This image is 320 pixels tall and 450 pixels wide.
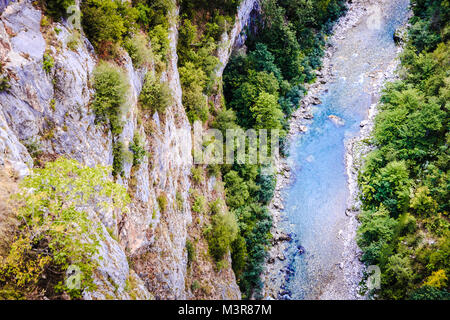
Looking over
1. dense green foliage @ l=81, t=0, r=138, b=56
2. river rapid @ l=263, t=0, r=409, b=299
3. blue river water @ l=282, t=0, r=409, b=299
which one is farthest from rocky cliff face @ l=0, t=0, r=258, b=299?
blue river water @ l=282, t=0, r=409, b=299

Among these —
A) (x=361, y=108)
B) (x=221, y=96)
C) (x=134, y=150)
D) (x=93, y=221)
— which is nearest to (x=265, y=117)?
(x=221, y=96)

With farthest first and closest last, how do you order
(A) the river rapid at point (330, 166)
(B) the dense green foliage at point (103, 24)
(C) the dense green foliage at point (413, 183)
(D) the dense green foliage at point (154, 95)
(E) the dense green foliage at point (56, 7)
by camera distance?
(A) the river rapid at point (330, 166) < (C) the dense green foliage at point (413, 183) < (D) the dense green foliage at point (154, 95) < (B) the dense green foliage at point (103, 24) < (E) the dense green foliage at point (56, 7)

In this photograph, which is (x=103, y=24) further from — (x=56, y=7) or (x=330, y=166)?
(x=330, y=166)

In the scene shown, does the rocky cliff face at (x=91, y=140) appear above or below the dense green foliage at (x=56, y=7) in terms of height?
below

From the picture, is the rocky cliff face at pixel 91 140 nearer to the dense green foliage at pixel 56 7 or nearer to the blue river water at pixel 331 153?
the dense green foliage at pixel 56 7

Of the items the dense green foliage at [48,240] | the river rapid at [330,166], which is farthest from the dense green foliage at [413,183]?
the dense green foliage at [48,240]

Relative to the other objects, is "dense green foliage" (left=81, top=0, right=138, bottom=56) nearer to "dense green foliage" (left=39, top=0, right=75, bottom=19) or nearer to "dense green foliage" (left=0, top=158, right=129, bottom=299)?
"dense green foliage" (left=39, top=0, right=75, bottom=19)

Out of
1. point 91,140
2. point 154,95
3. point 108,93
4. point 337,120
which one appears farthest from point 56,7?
point 337,120
